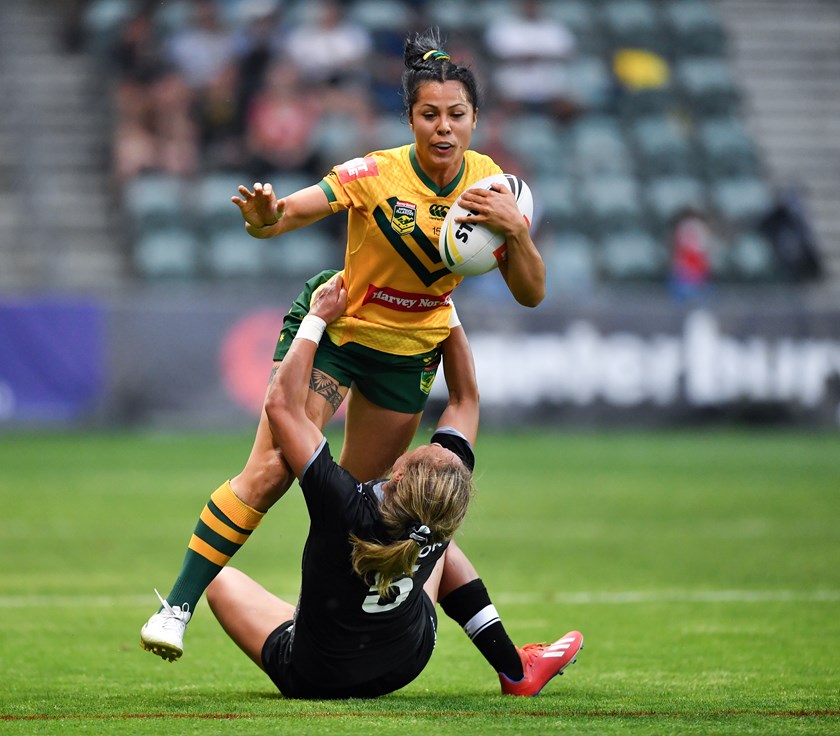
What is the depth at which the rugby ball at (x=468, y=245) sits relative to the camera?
4.94 metres

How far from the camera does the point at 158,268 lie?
1529 centimetres

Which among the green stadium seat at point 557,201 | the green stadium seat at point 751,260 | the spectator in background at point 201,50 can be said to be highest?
the spectator in background at point 201,50

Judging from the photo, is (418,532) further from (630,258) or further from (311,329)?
(630,258)

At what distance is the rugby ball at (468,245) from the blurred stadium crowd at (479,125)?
10.5 meters

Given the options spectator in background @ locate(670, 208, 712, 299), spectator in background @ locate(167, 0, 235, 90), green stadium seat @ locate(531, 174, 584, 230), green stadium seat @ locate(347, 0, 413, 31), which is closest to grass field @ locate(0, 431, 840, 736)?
spectator in background @ locate(670, 208, 712, 299)

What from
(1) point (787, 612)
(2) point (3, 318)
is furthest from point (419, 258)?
(2) point (3, 318)

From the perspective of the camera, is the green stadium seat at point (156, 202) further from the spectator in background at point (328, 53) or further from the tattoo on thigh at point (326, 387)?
the tattoo on thigh at point (326, 387)

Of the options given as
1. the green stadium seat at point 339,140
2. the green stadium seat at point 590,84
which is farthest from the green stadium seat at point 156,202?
the green stadium seat at point 590,84

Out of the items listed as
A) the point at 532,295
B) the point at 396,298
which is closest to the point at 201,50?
the point at 396,298

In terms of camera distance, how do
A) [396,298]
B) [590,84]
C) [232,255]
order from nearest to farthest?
[396,298] < [232,255] < [590,84]

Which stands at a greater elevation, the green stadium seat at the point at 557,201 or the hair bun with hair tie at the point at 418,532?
the hair bun with hair tie at the point at 418,532

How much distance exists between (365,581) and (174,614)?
780mm

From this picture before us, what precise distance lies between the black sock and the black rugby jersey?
0.26m

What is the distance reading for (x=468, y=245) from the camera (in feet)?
16.2
